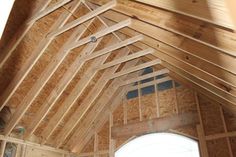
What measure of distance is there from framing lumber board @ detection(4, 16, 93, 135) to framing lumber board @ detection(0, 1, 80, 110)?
0.38 meters

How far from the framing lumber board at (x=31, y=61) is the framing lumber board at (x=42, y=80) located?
0.38 m

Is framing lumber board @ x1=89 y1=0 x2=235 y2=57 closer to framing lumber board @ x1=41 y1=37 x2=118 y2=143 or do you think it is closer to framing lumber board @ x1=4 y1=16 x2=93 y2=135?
framing lumber board @ x1=4 y1=16 x2=93 y2=135

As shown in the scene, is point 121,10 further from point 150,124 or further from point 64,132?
point 64,132

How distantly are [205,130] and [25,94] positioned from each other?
4163 mm

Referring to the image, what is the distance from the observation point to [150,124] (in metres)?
5.63

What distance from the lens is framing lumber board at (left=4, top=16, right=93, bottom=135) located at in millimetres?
4543

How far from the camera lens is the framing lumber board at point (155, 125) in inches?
205

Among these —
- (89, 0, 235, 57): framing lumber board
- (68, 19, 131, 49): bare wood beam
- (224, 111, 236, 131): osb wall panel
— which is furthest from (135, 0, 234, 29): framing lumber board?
(224, 111, 236, 131): osb wall panel

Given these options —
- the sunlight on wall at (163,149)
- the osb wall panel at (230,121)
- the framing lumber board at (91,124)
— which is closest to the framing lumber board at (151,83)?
the framing lumber board at (91,124)

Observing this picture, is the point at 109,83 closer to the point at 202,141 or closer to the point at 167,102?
the point at 167,102

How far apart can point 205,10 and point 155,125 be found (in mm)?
4122

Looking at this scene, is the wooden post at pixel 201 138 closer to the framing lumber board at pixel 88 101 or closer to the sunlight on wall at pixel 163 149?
the sunlight on wall at pixel 163 149

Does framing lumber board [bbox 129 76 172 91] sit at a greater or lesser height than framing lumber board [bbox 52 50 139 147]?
greater

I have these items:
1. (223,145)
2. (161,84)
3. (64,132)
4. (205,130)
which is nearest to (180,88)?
(161,84)
